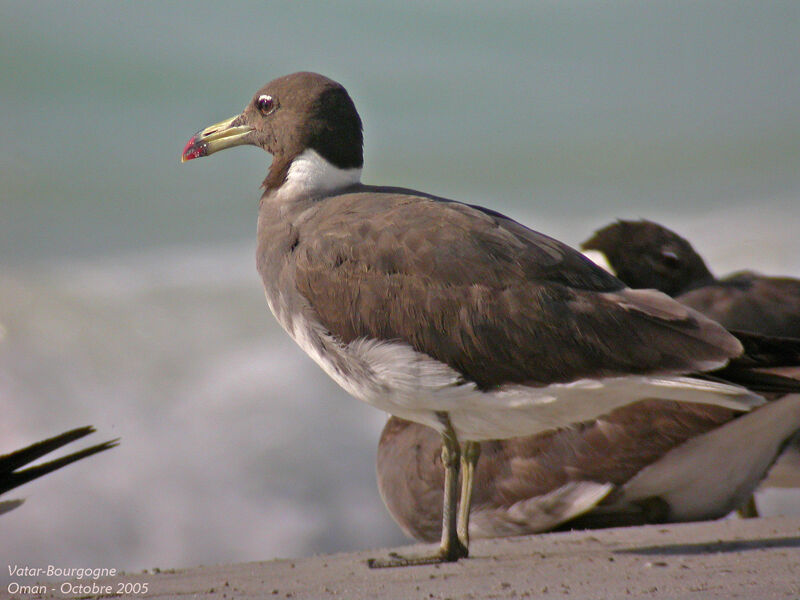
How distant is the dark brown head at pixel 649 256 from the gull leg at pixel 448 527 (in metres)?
3.60

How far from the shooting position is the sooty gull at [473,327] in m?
4.52

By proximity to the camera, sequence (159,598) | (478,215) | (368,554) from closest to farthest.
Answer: (159,598)
(478,215)
(368,554)

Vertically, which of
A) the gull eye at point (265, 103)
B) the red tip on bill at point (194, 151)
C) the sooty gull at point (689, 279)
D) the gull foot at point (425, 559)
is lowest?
the gull foot at point (425, 559)

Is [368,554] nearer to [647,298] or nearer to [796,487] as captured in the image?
[647,298]

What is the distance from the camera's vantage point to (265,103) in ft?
19.2

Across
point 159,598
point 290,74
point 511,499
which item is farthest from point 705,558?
point 290,74

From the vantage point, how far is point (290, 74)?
5848 mm

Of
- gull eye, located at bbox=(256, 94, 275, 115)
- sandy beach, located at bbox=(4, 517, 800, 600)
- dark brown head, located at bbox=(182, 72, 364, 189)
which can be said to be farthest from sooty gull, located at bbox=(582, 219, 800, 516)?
gull eye, located at bbox=(256, 94, 275, 115)

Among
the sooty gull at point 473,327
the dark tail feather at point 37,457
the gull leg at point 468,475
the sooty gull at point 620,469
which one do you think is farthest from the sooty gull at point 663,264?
the dark tail feather at point 37,457

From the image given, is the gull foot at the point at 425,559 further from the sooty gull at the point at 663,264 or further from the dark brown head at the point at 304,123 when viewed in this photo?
the sooty gull at the point at 663,264

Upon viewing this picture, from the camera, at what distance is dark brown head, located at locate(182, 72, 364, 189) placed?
5.66 m

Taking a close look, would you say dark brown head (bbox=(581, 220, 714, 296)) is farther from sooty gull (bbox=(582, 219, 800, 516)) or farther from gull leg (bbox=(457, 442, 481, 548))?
gull leg (bbox=(457, 442, 481, 548))

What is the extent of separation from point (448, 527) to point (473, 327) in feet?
3.32

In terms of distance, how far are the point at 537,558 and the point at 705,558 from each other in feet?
2.48
